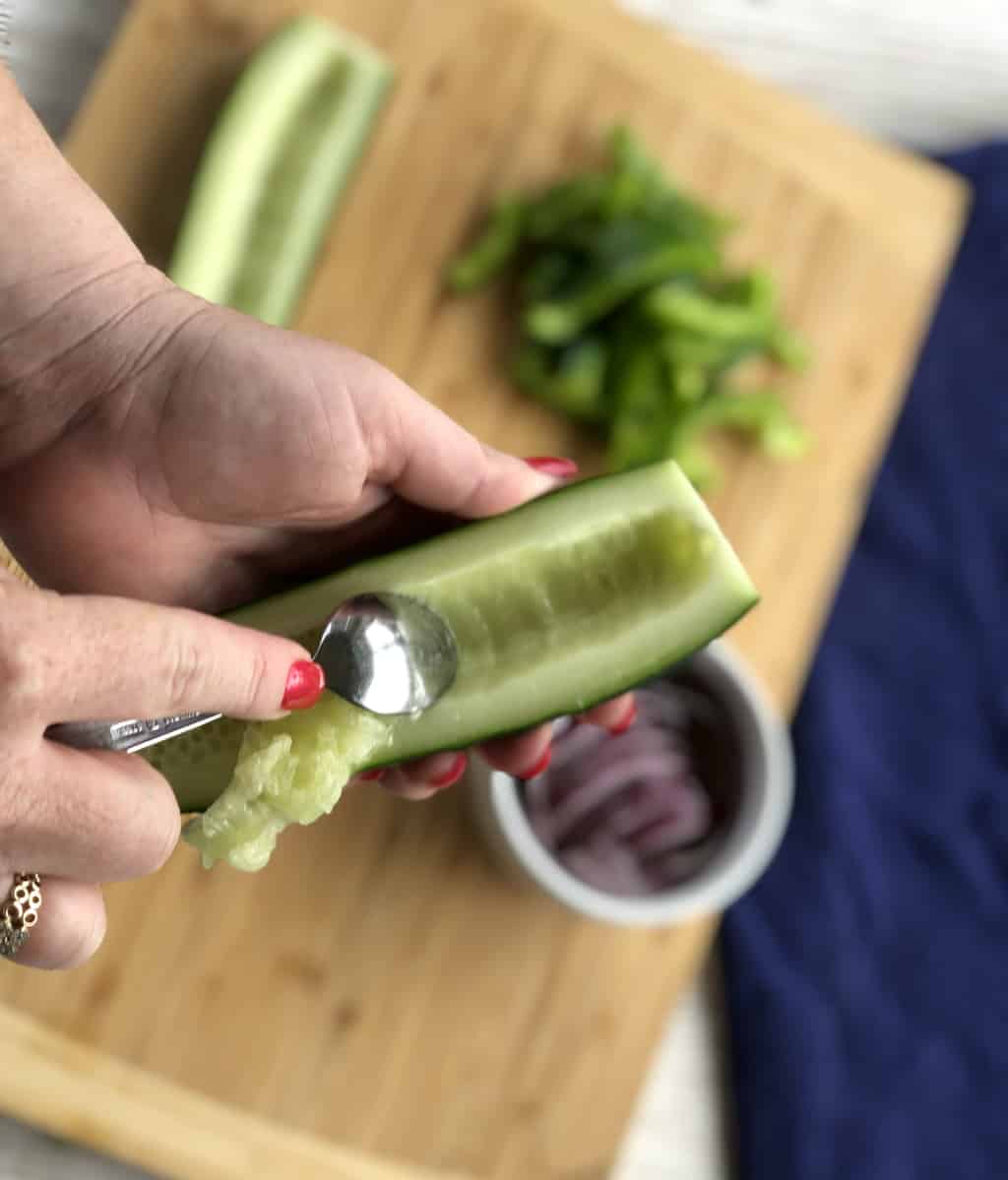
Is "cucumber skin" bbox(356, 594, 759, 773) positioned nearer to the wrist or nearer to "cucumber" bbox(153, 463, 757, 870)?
"cucumber" bbox(153, 463, 757, 870)

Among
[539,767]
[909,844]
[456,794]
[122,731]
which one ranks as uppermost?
[122,731]

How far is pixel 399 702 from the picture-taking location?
29.1 inches

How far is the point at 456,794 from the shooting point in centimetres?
109

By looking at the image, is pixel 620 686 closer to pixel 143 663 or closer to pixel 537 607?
pixel 537 607

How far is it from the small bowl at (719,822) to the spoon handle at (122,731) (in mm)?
378

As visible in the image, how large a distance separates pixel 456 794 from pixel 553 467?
336mm

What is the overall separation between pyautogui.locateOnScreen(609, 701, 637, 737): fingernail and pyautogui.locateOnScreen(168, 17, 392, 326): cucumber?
480mm

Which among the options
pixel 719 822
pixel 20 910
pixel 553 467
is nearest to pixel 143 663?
pixel 20 910

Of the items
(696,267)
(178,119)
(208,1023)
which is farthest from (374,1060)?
(178,119)

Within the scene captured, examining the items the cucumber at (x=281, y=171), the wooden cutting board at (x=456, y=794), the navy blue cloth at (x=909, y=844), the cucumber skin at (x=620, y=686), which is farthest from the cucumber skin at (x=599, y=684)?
the navy blue cloth at (x=909, y=844)

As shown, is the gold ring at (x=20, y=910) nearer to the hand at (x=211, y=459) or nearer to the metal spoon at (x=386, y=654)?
the metal spoon at (x=386, y=654)

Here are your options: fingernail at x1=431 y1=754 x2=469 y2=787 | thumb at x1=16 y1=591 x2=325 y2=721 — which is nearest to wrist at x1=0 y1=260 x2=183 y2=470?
thumb at x1=16 y1=591 x2=325 y2=721

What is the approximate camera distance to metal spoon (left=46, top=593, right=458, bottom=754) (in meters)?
0.72

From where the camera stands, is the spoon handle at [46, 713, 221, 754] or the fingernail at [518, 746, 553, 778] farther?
the fingernail at [518, 746, 553, 778]
